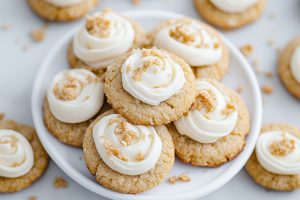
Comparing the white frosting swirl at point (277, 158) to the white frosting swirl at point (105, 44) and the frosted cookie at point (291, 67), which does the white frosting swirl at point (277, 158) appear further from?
the white frosting swirl at point (105, 44)

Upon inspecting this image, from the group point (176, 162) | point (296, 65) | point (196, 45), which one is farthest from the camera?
point (296, 65)

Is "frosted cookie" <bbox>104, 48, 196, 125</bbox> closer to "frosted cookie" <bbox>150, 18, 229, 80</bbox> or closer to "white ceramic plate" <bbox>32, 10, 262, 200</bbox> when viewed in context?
"frosted cookie" <bbox>150, 18, 229, 80</bbox>

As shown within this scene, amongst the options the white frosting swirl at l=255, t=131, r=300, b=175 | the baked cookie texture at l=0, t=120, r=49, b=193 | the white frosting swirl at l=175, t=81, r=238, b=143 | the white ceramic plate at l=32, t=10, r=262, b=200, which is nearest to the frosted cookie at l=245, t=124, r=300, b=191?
the white frosting swirl at l=255, t=131, r=300, b=175

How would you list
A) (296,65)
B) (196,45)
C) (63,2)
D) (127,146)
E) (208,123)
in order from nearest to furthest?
1. (127,146)
2. (208,123)
3. (196,45)
4. (296,65)
5. (63,2)

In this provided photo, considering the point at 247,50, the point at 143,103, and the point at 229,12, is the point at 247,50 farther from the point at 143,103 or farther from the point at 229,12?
the point at 143,103

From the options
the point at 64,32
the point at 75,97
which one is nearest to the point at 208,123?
the point at 75,97

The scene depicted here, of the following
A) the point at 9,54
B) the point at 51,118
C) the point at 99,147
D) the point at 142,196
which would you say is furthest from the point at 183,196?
the point at 9,54
